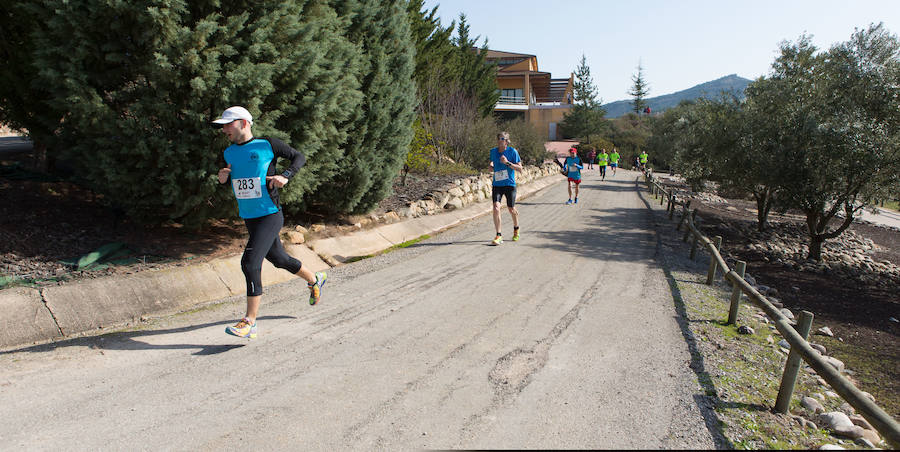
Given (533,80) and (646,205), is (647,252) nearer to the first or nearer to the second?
(646,205)

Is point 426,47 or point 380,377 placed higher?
point 426,47

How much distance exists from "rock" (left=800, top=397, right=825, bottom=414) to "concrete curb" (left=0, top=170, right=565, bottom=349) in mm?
6412

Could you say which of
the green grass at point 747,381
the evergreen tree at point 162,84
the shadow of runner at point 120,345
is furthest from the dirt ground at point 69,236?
the green grass at point 747,381

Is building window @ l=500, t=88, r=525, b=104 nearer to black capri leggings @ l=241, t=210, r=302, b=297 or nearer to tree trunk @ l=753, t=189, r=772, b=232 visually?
tree trunk @ l=753, t=189, r=772, b=232

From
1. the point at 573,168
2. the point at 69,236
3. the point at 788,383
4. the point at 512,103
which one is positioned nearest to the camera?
the point at 788,383

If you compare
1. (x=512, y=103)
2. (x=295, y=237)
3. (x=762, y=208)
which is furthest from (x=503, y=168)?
(x=512, y=103)

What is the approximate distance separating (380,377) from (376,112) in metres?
7.19

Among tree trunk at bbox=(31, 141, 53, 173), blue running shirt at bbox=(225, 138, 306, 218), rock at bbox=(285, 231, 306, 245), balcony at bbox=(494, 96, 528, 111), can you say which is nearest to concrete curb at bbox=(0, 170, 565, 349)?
rock at bbox=(285, 231, 306, 245)

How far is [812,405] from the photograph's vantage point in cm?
423

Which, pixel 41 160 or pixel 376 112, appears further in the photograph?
pixel 376 112

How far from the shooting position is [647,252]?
1104cm

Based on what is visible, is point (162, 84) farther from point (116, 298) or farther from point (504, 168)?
point (504, 168)

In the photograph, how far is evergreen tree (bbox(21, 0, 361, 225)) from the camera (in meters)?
5.80

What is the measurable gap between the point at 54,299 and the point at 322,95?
4224 millimetres
